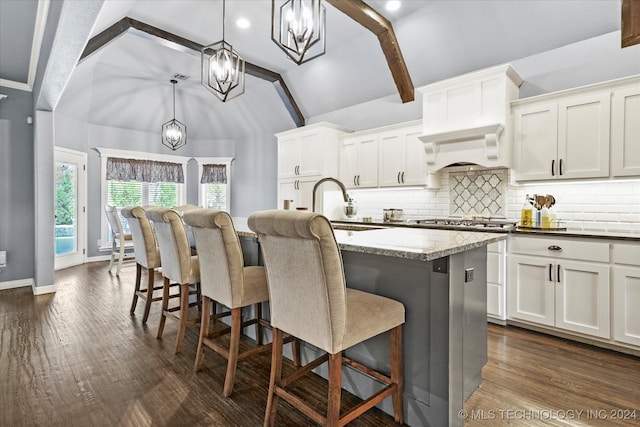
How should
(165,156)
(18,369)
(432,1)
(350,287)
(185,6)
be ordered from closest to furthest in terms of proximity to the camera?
(350,287) < (18,369) < (432,1) < (185,6) < (165,156)

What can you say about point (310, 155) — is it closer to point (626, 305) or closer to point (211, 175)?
point (211, 175)

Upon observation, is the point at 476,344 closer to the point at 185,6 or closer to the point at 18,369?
the point at 18,369

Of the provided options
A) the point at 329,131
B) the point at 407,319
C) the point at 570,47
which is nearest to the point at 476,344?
the point at 407,319

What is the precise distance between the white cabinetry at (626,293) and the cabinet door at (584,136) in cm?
77

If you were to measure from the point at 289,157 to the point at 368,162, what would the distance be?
1.54 metres

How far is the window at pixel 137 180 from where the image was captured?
6.73 m

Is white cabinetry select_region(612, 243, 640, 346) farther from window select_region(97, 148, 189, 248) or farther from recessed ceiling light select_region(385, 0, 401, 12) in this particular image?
window select_region(97, 148, 189, 248)

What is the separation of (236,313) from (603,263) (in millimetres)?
2787

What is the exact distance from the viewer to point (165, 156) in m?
Result: 7.46

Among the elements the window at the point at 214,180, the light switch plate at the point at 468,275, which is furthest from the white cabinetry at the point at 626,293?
the window at the point at 214,180

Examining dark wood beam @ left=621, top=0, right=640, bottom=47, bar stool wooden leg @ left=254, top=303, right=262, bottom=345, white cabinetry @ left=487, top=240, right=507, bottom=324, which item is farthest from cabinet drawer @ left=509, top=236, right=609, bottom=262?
bar stool wooden leg @ left=254, top=303, right=262, bottom=345

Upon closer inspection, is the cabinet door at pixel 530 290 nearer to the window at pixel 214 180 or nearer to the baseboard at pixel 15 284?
the baseboard at pixel 15 284

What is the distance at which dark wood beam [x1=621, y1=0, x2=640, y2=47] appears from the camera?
2.91m

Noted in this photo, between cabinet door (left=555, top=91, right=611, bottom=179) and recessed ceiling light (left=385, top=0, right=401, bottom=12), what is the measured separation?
1.96m
